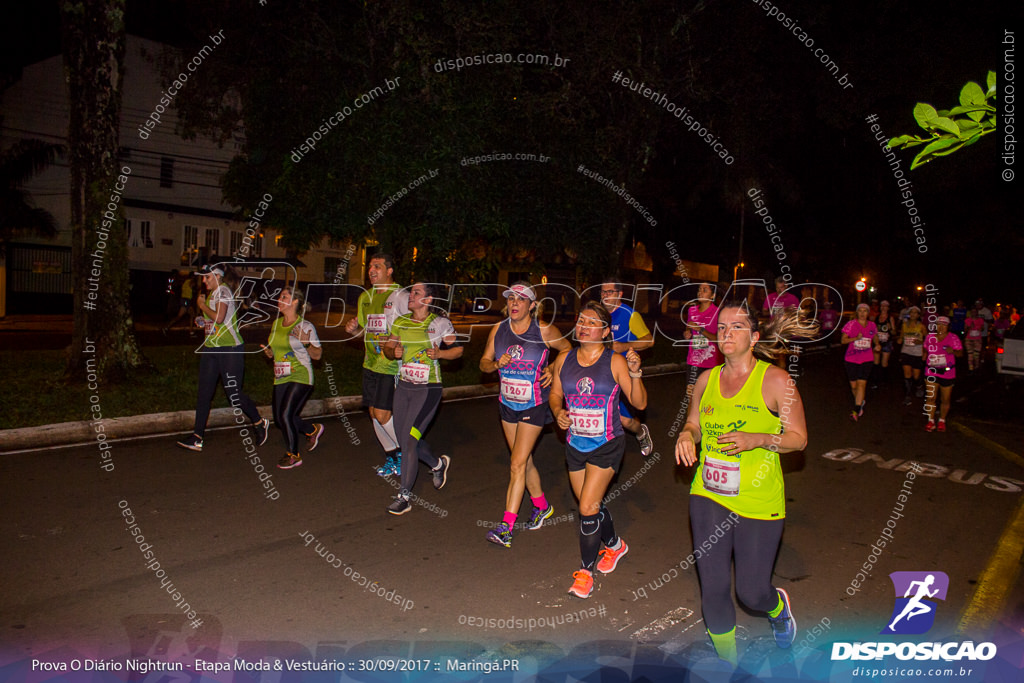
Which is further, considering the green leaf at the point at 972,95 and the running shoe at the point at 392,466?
the running shoe at the point at 392,466

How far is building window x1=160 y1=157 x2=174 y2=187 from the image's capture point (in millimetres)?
35188

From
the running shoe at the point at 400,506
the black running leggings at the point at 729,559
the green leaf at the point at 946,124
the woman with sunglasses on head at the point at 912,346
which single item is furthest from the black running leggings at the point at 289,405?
the woman with sunglasses on head at the point at 912,346

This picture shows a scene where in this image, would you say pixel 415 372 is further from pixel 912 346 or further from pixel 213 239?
pixel 213 239

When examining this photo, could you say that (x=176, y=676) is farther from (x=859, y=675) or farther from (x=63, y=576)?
(x=859, y=675)

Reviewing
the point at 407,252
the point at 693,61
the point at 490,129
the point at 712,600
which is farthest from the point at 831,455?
the point at 693,61

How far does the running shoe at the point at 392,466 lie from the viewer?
752cm

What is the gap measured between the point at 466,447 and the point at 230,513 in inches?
133

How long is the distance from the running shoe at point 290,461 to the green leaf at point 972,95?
21.8 feet

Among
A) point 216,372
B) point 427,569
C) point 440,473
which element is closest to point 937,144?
point 427,569

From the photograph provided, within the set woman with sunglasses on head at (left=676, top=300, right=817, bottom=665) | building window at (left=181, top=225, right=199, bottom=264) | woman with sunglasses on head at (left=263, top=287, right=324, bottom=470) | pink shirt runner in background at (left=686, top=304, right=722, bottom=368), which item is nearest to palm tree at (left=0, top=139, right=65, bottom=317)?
building window at (left=181, top=225, right=199, bottom=264)

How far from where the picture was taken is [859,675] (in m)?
3.94

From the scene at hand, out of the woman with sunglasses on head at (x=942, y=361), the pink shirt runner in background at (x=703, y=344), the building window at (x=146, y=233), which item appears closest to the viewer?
the pink shirt runner in background at (x=703, y=344)

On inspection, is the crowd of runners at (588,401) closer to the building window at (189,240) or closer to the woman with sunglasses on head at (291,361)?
the woman with sunglasses on head at (291,361)

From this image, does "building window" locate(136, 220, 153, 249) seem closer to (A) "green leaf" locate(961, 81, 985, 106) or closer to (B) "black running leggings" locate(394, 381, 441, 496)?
(B) "black running leggings" locate(394, 381, 441, 496)
